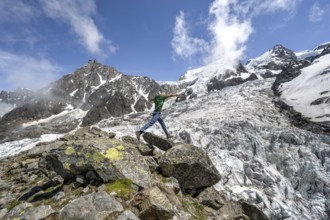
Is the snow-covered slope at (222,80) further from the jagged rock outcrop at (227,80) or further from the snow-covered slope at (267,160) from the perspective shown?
the snow-covered slope at (267,160)

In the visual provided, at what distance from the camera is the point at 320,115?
55.5 meters

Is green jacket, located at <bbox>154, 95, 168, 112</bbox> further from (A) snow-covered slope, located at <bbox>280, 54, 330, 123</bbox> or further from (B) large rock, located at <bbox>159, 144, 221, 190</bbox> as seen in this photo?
(A) snow-covered slope, located at <bbox>280, 54, 330, 123</bbox>

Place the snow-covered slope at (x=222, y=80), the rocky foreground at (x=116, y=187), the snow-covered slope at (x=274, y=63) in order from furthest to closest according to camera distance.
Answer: the snow-covered slope at (x=274, y=63) → the snow-covered slope at (x=222, y=80) → the rocky foreground at (x=116, y=187)

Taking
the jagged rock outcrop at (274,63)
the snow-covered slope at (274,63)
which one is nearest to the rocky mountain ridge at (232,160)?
the jagged rock outcrop at (274,63)

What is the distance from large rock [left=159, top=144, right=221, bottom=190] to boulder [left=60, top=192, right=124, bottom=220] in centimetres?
314

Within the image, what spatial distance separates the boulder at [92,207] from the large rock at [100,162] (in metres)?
1.07

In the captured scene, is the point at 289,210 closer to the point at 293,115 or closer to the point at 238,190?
the point at 238,190

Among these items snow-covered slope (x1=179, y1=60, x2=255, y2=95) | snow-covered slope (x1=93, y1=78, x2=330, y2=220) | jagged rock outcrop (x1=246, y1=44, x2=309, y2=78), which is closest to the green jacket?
snow-covered slope (x1=93, y1=78, x2=330, y2=220)

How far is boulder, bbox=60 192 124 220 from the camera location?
21.3ft

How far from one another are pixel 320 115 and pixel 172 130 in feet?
114

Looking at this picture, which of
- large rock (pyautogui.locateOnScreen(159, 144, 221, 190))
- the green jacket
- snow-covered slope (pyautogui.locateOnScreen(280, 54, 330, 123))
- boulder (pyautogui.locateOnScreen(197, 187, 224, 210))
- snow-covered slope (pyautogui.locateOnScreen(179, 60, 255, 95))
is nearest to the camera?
boulder (pyautogui.locateOnScreen(197, 187, 224, 210))

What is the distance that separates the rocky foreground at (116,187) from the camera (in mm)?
6801

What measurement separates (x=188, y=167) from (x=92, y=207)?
4.09 m

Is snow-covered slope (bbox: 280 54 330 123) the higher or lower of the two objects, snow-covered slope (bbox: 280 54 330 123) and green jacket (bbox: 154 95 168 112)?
the higher
